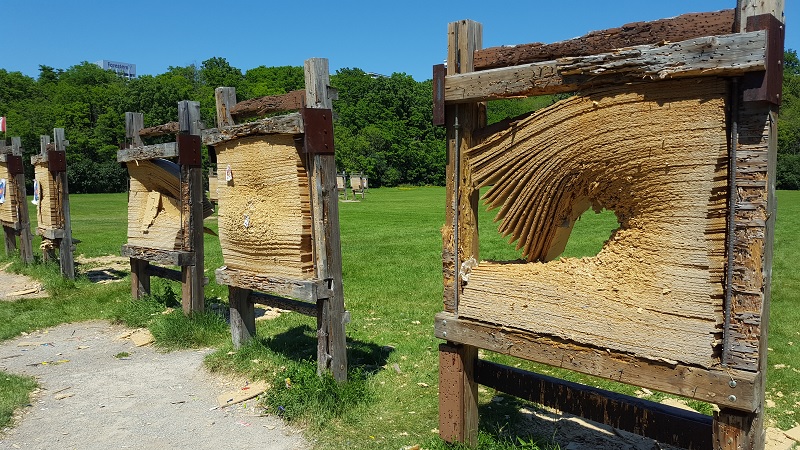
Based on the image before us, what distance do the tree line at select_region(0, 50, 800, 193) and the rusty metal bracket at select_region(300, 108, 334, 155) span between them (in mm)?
32394

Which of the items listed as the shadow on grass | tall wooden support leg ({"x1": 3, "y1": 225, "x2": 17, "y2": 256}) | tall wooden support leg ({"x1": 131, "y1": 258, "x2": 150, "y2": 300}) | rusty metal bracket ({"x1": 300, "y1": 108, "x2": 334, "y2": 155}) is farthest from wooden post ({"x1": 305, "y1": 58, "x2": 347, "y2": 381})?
tall wooden support leg ({"x1": 3, "y1": 225, "x2": 17, "y2": 256})

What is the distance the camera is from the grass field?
190 inches

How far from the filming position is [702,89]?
8.97 feet

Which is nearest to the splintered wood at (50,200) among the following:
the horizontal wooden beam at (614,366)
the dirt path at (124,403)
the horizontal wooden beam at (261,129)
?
the dirt path at (124,403)

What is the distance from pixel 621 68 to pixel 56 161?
1130 centimetres

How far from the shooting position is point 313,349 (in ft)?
21.7

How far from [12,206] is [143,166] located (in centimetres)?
668

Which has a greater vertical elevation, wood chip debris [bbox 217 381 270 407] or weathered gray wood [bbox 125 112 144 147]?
weathered gray wood [bbox 125 112 144 147]

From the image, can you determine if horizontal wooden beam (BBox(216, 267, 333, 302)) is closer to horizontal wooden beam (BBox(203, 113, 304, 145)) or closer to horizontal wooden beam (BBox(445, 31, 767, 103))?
horizontal wooden beam (BBox(203, 113, 304, 145))

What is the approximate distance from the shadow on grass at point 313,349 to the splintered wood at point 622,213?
9.27ft

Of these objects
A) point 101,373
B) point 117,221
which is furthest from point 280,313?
point 117,221

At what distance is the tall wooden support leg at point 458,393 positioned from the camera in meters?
3.97

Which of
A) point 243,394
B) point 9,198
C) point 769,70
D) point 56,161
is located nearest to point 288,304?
Answer: point 243,394

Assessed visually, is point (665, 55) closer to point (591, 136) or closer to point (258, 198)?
point (591, 136)
